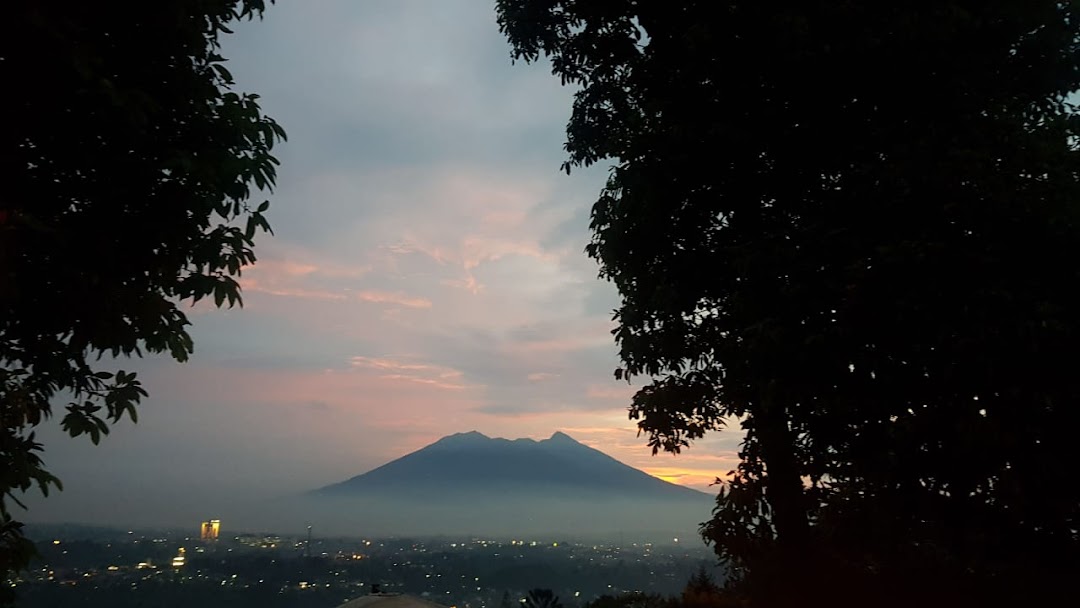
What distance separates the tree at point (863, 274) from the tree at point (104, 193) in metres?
5.42

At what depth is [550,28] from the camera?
40.4 ft

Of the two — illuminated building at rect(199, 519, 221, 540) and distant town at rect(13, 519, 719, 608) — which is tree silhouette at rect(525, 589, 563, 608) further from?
illuminated building at rect(199, 519, 221, 540)

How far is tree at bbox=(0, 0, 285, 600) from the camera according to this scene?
15.2ft

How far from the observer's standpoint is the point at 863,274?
22.5 feet

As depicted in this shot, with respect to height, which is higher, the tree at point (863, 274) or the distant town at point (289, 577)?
the tree at point (863, 274)

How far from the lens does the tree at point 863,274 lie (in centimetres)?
645

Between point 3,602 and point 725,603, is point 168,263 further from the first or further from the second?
point 725,603

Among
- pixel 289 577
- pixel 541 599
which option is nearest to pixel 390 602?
pixel 541 599

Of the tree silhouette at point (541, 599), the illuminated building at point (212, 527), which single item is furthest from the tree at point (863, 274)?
the illuminated building at point (212, 527)

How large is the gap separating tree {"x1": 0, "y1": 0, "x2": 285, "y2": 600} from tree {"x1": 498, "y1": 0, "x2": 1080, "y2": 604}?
5418 millimetres

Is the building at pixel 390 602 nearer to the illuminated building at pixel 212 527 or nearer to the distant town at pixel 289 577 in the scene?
the distant town at pixel 289 577

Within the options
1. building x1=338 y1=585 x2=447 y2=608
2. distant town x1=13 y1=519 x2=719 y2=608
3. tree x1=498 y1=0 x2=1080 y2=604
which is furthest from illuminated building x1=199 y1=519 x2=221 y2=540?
tree x1=498 y1=0 x2=1080 y2=604

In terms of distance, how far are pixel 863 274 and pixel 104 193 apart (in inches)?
273

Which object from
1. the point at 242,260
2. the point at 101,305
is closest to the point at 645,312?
the point at 242,260
